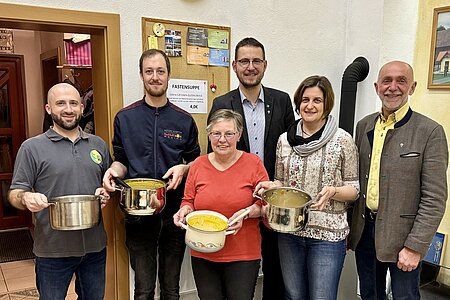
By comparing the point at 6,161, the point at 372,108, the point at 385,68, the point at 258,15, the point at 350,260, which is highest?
the point at 258,15

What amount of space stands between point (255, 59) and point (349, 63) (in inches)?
49.5

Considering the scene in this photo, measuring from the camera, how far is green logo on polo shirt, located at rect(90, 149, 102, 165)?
1.86 m

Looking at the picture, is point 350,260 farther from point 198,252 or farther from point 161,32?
point 161,32

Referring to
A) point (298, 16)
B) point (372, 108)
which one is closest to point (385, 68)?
point (372, 108)

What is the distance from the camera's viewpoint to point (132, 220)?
6.88 feet

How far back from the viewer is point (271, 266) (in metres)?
2.26

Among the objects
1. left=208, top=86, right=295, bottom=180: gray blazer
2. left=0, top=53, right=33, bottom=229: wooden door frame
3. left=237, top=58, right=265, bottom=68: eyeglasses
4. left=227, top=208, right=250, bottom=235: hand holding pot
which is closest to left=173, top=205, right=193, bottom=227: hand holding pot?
left=227, top=208, right=250, bottom=235: hand holding pot

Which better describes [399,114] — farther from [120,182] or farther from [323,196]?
[120,182]

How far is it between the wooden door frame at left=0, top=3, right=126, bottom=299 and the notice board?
0.71ft

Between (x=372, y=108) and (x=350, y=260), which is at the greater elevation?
(x=372, y=108)

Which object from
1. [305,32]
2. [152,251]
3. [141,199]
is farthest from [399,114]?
[152,251]

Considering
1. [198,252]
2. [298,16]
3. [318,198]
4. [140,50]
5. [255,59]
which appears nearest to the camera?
[318,198]

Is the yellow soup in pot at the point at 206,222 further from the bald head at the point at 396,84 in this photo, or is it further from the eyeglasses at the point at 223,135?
the bald head at the point at 396,84

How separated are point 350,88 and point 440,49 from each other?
2.17 ft
